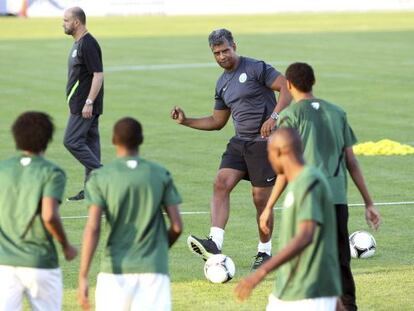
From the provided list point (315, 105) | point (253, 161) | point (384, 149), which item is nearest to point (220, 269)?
point (253, 161)

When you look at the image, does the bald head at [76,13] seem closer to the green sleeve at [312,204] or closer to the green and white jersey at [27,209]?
the green and white jersey at [27,209]

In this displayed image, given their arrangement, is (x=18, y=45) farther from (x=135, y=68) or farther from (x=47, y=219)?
(x=47, y=219)

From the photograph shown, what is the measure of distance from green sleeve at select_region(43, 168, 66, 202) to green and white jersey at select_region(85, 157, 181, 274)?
208 millimetres

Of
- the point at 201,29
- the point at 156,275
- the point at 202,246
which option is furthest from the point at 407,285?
the point at 201,29

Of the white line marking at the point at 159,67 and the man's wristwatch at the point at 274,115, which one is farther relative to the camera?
the white line marking at the point at 159,67

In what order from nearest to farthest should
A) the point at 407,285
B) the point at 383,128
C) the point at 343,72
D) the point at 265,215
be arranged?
1. the point at 265,215
2. the point at 407,285
3. the point at 383,128
4. the point at 343,72

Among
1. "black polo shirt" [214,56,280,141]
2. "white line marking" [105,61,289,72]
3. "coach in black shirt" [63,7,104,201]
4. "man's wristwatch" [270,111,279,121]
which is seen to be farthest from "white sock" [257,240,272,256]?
"white line marking" [105,61,289,72]

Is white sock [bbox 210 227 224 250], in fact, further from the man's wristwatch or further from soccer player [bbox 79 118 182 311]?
soccer player [bbox 79 118 182 311]

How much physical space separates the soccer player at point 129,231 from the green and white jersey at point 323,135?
234 cm

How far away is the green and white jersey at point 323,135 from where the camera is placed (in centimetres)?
1122

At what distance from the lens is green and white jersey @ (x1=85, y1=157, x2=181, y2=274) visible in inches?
358

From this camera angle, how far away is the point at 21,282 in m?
9.28

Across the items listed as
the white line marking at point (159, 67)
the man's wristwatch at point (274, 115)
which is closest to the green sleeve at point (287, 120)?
the man's wristwatch at point (274, 115)

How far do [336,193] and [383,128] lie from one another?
14.1m
